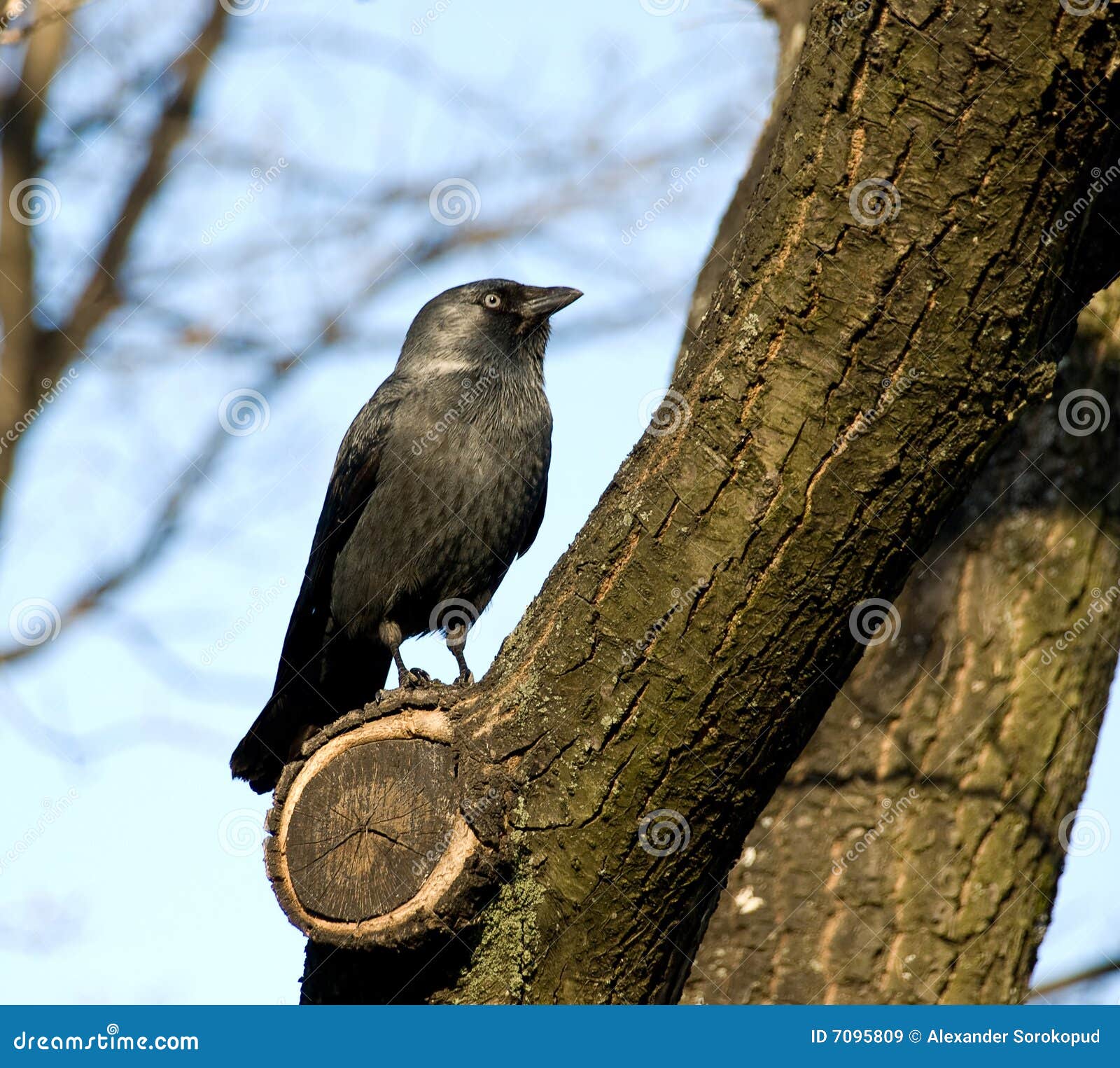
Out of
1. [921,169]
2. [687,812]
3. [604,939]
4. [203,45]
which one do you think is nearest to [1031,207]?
[921,169]

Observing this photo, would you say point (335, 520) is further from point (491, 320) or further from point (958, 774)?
point (958, 774)

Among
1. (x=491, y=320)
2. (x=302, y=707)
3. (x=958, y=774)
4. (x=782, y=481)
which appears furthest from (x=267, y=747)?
(x=782, y=481)

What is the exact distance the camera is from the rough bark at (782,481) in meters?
2.47

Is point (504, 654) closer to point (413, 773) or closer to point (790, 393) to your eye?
point (413, 773)

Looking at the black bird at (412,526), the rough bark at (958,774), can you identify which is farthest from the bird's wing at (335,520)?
the rough bark at (958,774)

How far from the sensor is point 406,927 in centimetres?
279

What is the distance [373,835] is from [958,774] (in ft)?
7.61

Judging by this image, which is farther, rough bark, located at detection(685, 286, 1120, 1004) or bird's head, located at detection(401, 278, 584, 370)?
bird's head, located at detection(401, 278, 584, 370)

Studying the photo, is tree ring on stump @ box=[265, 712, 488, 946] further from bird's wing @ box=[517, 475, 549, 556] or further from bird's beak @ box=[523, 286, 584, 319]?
bird's beak @ box=[523, 286, 584, 319]

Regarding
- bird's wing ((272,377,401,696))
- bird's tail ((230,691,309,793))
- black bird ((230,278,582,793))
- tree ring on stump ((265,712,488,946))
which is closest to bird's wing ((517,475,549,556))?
black bird ((230,278,582,793))

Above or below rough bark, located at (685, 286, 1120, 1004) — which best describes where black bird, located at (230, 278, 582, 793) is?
above

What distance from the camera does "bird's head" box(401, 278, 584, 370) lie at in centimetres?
588

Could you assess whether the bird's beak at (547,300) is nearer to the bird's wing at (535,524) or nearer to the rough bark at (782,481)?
the bird's wing at (535,524)

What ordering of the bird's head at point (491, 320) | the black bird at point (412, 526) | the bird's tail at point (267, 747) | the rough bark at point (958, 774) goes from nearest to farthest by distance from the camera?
the rough bark at point (958, 774) → the bird's tail at point (267, 747) → the black bird at point (412, 526) → the bird's head at point (491, 320)
